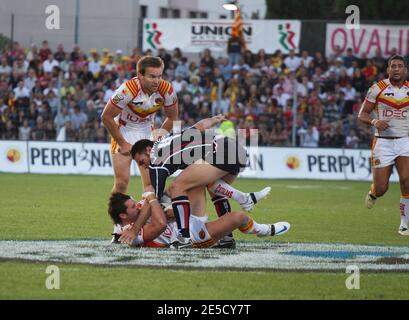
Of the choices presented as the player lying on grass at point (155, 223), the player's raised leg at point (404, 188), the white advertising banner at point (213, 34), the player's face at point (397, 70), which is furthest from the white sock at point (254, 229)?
the white advertising banner at point (213, 34)

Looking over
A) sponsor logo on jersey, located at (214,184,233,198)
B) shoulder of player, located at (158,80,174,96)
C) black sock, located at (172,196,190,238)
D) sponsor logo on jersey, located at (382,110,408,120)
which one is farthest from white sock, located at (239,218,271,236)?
sponsor logo on jersey, located at (382,110,408,120)

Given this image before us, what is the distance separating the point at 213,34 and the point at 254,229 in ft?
63.4

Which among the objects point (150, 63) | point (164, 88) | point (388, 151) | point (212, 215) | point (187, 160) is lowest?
point (212, 215)

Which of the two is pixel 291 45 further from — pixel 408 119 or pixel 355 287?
pixel 355 287

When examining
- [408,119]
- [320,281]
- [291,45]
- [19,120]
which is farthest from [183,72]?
[320,281]

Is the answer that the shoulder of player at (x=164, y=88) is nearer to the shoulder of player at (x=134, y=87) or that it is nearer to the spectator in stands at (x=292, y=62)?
the shoulder of player at (x=134, y=87)

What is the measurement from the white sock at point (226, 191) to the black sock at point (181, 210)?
960mm

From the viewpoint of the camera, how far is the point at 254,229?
1144 centimetres

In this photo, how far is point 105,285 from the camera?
8.28m

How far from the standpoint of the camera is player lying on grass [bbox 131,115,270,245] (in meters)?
10.8

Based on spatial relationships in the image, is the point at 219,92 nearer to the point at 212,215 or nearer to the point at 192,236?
the point at 212,215

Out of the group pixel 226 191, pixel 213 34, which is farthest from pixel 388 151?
pixel 213 34

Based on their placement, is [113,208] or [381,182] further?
[381,182]
